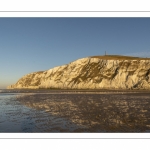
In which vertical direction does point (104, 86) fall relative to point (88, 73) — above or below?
below

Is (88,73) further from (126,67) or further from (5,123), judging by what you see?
(5,123)
